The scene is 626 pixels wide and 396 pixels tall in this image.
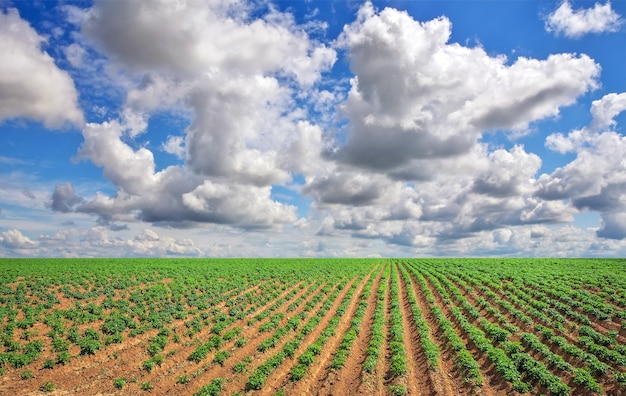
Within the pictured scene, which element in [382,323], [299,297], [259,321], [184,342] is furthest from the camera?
[299,297]

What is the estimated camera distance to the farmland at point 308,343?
17.4 meters

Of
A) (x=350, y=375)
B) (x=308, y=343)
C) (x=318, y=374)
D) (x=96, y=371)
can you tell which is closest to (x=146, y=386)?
(x=96, y=371)

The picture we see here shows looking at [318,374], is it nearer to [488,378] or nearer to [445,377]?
[445,377]

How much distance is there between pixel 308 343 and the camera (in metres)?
23.2

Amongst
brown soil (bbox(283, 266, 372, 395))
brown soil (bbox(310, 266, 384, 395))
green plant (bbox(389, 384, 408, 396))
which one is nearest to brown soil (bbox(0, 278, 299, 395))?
brown soil (bbox(283, 266, 372, 395))

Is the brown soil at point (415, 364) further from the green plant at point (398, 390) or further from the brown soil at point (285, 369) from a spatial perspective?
the brown soil at point (285, 369)

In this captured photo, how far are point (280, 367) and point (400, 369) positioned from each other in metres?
6.19

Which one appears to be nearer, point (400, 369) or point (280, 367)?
point (400, 369)

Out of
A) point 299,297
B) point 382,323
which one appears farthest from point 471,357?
point 299,297

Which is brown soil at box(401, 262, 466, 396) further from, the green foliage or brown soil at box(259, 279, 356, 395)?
the green foliage

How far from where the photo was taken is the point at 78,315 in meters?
29.0

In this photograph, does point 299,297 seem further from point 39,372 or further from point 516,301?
point 39,372

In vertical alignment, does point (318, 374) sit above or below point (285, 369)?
below

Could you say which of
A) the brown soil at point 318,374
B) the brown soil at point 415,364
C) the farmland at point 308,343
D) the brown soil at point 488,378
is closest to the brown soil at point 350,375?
the farmland at point 308,343
